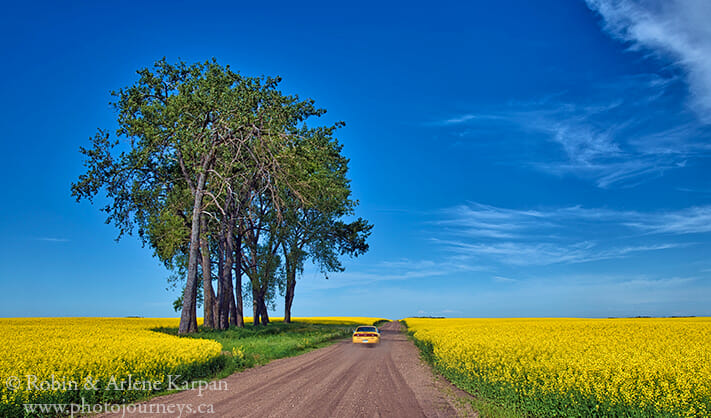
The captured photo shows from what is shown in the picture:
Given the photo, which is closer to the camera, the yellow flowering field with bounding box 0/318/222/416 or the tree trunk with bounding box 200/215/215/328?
the yellow flowering field with bounding box 0/318/222/416

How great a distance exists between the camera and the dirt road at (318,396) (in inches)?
382

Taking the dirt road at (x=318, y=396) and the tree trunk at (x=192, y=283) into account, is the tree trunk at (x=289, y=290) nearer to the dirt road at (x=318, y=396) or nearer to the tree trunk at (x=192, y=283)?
the tree trunk at (x=192, y=283)

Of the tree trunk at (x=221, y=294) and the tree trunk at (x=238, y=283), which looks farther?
the tree trunk at (x=238, y=283)

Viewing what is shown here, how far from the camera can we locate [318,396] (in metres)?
11.4

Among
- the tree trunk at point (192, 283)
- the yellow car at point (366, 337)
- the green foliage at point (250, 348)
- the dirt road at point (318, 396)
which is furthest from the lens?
the yellow car at point (366, 337)

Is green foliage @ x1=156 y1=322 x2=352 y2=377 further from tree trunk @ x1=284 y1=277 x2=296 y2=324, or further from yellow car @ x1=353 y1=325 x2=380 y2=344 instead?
tree trunk @ x1=284 y1=277 x2=296 y2=324

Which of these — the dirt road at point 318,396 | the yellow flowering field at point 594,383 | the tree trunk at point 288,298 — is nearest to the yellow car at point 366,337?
the dirt road at point 318,396

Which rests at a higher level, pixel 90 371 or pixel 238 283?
pixel 238 283

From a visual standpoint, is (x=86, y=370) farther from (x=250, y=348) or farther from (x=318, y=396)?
(x=250, y=348)

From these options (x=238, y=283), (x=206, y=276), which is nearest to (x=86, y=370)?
(x=206, y=276)

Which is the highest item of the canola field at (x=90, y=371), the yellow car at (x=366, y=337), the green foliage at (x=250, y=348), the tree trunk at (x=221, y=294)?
the tree trunk at (x=221, y=294)

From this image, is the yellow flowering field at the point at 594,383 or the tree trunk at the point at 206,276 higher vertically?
the tree trunk at the point at 206,276

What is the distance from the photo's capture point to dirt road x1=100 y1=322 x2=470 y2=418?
970cm

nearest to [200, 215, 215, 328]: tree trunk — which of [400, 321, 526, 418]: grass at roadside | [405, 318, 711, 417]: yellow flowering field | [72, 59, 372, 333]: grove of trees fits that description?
[72, 59, 372, 333]: grove of trees
